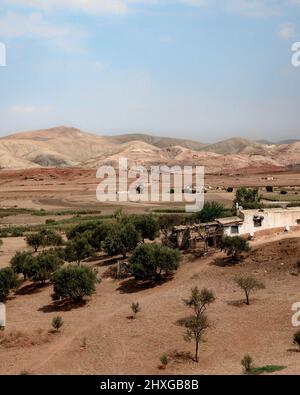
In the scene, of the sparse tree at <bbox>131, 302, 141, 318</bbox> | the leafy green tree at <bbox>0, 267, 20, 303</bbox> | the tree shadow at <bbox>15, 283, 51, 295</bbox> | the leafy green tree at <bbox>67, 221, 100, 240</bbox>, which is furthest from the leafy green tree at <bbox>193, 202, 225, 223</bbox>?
the sparse tree at <bbox>131, 302, 141, 318</bbox>

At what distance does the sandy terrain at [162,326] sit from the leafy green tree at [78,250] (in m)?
6.48

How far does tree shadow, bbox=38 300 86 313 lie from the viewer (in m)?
25.9

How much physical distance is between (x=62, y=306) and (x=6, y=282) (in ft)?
13.5

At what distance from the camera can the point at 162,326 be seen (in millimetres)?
22250

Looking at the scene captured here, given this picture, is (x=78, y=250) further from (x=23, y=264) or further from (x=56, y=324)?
(x=56, y=324)

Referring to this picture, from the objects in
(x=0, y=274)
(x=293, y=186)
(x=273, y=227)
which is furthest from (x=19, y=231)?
(x=293, y=186)

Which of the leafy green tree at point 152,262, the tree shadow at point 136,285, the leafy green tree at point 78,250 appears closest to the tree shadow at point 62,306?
the tree shadow at point 136,285

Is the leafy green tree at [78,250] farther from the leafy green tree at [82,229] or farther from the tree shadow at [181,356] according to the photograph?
the tree shadow at [181,356]

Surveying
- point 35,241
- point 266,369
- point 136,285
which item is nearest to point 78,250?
point 35,241

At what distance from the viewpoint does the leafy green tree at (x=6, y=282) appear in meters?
28.0

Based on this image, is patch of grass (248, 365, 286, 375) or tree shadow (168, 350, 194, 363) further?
tree shadow (168, 350, 194, 363)

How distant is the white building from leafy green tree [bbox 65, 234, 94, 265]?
10532 millimetres

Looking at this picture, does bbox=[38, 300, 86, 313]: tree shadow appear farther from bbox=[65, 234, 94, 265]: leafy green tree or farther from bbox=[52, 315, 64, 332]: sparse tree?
bbox=[65, 234, 94, 265]: leafy green tree

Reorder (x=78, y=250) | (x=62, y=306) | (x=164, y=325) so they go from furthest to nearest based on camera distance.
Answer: (x=78, y=250) < (x=62, y=306) < (x=164, y=325)
